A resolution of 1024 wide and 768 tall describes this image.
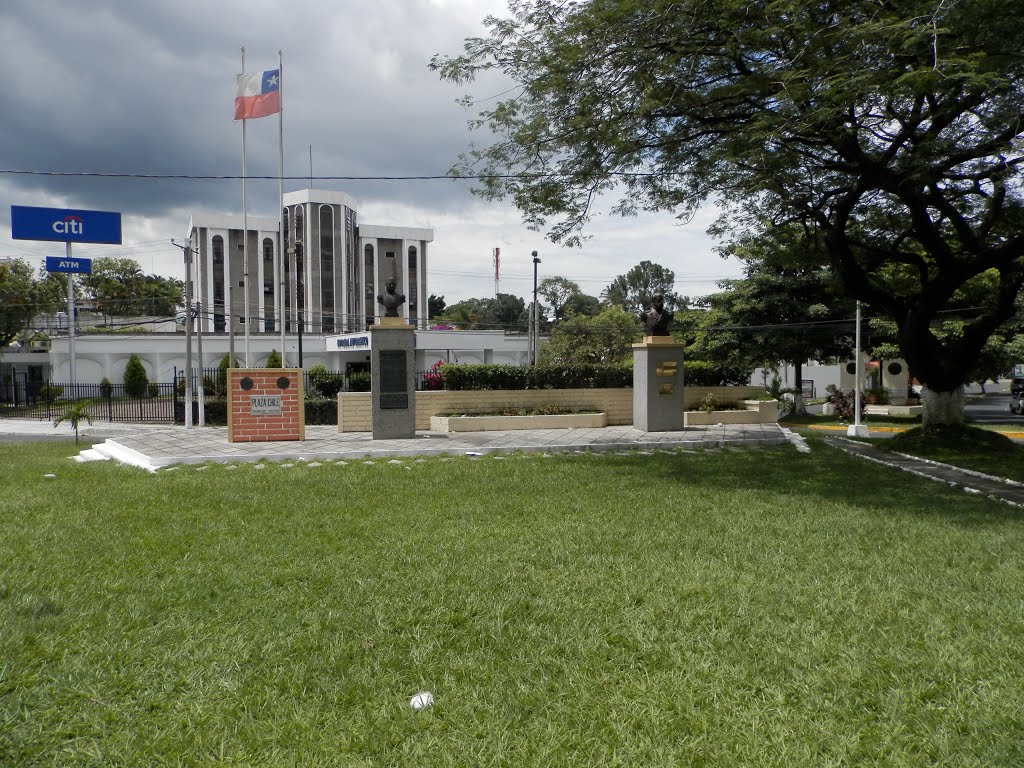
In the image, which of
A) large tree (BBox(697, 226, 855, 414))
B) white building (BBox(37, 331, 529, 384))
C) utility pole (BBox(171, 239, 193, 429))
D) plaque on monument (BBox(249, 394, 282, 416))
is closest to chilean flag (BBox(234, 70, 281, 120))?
utility pole (BBox(171, 239, 193, 429))

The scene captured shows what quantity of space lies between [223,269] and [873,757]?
6204 centimetres

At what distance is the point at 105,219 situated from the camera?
29672 mm

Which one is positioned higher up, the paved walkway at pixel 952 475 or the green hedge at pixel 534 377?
the green hedge at pixel 534 377

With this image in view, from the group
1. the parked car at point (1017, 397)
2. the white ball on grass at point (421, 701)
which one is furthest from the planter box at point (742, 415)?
the parked car at point (1017, 397)

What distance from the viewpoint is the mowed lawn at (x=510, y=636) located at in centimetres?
288

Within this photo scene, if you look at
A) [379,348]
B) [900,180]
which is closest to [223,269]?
[379,348]

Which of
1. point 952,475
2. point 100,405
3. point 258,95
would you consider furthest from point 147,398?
point 952,475

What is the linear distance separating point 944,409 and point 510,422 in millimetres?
8640

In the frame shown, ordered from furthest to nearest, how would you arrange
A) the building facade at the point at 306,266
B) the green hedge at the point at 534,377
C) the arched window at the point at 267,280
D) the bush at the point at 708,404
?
the arched window at the point at 267,280
the building facade at the point at 306,266
the bush at the point at 708,404
the green hedge at the point at 534,377

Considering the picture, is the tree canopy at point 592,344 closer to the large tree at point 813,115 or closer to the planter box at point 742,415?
the planter box at point 742,415

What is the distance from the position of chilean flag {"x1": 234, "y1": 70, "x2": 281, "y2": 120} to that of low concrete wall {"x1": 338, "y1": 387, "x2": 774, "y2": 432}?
8.97 metres

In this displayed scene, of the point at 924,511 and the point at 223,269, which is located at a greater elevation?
the point at 223,269

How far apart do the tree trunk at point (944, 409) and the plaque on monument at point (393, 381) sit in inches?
383

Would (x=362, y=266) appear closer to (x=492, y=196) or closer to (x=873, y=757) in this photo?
(x=492, y=196)
